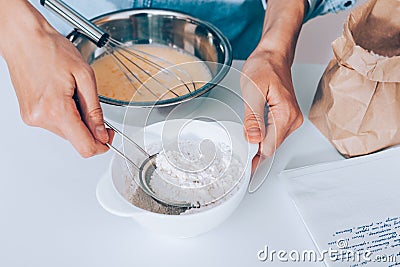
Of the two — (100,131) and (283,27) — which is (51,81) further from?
(283,27)

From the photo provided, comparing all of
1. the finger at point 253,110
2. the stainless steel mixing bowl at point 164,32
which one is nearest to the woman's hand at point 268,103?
the finger at point 253,110

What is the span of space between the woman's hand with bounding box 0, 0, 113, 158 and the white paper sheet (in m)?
0.26

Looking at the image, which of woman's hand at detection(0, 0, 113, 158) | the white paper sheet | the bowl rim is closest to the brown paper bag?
the white paper sheet

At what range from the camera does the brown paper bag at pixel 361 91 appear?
26.3 inches

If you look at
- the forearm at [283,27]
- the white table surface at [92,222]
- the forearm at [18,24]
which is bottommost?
the white table surface at [92,222]

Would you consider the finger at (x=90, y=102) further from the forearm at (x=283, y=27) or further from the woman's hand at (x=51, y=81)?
the forearm at (x=283, y=27)

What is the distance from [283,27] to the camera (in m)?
0.78

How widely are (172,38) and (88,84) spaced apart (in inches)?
11.7

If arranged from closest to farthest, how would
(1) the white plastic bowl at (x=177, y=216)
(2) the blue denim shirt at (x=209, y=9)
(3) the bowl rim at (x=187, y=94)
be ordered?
1. (1) the white plastic bowl at (x=177, y=216)
2. (3) the bowl rim at (x=187, y=94)
3. (2) the blue denim shirt at (x=209, y=9)

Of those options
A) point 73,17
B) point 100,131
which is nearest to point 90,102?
point 100,131

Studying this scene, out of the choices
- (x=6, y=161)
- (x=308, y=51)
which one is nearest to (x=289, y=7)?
(x=6, y=161)

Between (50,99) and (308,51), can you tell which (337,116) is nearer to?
(50,99)

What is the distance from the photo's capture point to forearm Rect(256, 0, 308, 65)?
76 centimetres

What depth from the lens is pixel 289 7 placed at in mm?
806
